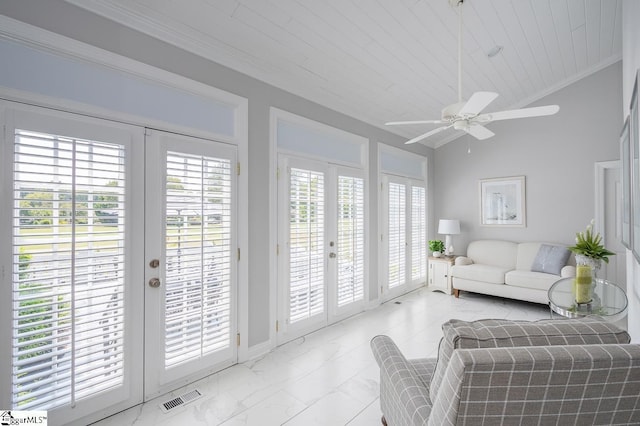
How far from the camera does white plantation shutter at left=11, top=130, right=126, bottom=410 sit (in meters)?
1.74

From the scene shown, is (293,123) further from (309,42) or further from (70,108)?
(70,108)

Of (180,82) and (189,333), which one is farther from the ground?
(180,82)

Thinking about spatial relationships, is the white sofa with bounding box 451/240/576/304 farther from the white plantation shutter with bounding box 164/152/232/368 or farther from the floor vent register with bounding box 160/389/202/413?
the floor vent register with bounding box 160/389/202/413

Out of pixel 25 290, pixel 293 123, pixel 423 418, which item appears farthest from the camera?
pixel 293 123

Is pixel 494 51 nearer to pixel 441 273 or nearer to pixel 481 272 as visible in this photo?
pixel 481 272

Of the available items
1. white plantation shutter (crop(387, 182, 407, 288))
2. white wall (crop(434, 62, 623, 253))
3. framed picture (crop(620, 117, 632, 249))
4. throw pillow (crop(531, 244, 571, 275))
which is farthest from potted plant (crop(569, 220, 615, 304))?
white plantation shutter (crop(387, 182, 407, 288))

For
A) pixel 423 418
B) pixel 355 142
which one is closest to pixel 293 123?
pixel 355 142

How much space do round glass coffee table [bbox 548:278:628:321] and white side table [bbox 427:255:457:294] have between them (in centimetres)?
274

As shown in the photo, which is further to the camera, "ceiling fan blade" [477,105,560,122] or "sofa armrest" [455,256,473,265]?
"sofa armrest" [455,256,473,265]

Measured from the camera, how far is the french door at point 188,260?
2.27 meters

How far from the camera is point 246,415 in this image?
2.09 m

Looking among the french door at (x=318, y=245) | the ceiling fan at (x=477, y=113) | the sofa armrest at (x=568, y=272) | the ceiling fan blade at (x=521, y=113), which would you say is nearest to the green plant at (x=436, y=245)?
the sofa armrest at (x=568, y=272)

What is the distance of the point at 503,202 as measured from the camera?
5258 mm

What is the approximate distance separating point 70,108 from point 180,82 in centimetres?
78
